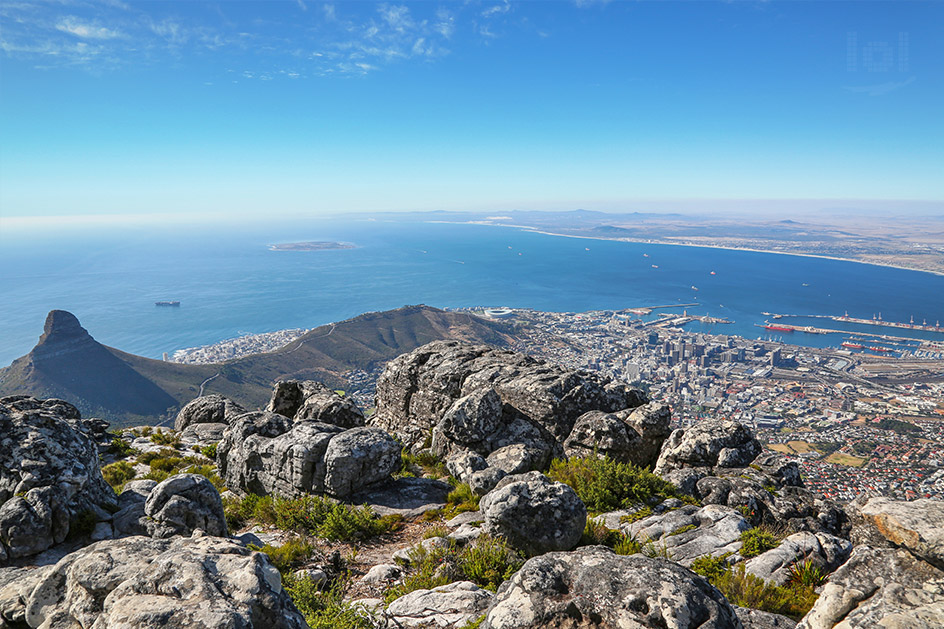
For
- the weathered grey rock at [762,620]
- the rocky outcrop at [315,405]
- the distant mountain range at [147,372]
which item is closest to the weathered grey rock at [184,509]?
the rocky outcrop at [315,405]

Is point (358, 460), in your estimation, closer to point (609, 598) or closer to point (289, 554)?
point (289, 554)

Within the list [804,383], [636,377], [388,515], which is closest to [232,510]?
[388,515]

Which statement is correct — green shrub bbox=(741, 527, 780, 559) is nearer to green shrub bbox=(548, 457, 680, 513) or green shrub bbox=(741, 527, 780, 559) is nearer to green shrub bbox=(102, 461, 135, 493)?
green shrub bbox=(548, 457, 680, 513)

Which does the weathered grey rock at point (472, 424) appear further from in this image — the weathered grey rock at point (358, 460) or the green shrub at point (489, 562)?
the green shrub at point (489, 562)

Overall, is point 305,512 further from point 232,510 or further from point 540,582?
point 540,582

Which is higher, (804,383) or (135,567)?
(135,567)
